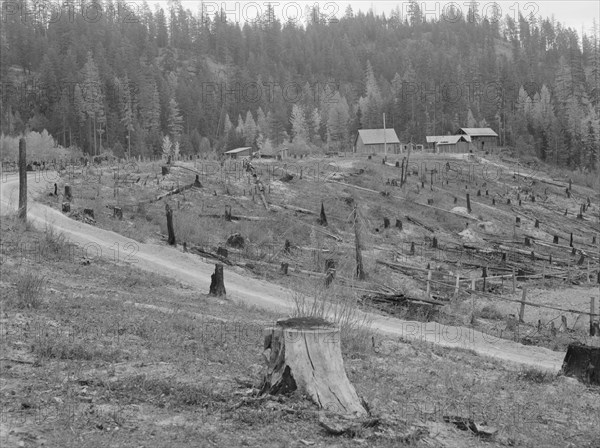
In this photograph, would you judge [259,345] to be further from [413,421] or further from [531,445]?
[531,445]

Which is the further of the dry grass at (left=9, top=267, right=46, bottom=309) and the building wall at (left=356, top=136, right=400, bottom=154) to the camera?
the building wall at (left=356, top=136, right=400, bottom=154)

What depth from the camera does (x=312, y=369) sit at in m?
7.10

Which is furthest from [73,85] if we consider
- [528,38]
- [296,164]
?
[528,38]

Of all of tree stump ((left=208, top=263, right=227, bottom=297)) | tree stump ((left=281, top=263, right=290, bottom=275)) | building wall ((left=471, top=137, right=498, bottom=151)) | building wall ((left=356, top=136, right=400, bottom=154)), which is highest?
building wall ((left=471, top=137, right=498, bottom=151))

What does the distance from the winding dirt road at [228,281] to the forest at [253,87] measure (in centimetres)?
5532

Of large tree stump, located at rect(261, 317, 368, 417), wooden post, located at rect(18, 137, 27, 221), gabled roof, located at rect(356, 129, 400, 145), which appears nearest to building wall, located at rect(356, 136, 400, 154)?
gabled roof, located at rect(356, 129, 400, 145)

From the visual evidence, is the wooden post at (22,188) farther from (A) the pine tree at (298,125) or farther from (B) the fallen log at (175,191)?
(A) the pine tree at (298,125)

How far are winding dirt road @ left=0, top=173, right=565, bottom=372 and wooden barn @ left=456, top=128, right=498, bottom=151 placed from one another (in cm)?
7241

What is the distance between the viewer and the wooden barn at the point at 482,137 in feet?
309

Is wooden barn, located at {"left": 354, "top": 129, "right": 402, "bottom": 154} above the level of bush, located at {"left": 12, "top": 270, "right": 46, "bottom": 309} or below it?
above

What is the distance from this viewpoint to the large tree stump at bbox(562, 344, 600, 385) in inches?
438

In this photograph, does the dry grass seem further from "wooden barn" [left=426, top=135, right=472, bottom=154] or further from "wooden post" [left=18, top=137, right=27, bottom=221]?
"wooden barn" [left=426, top=135, right=472, bottom=154]

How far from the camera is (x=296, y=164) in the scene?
58250mm

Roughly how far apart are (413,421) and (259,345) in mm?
3606
